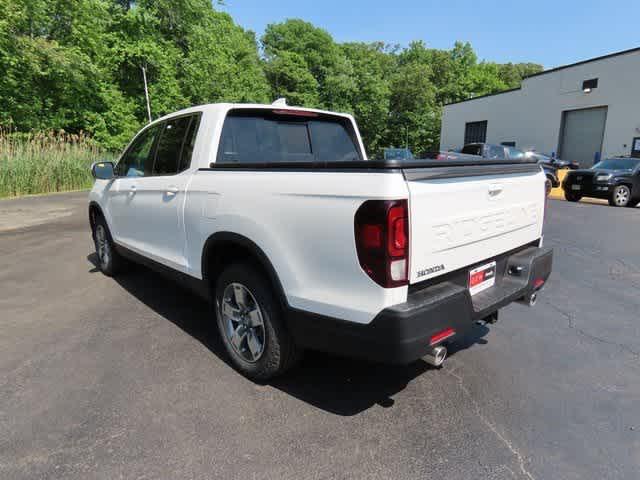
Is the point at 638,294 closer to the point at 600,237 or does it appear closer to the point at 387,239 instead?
the point at 600,237

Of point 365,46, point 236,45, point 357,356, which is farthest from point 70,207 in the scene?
point 365,46

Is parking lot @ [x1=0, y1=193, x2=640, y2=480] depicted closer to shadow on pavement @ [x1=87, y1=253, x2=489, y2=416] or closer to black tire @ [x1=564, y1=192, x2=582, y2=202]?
shadow on pavement @ [x1=87, y1=253, x2=489, y2=416]

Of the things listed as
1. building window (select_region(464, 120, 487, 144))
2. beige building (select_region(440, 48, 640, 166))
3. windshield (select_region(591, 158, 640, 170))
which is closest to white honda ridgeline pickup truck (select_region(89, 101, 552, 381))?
windshield (select_region(591, 158, 640, 170))

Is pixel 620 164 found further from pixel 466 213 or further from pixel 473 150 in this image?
pixel 466 213

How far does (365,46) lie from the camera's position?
59531mm

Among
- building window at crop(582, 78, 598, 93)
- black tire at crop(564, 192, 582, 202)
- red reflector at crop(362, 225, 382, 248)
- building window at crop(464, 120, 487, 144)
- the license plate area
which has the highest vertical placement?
building window at crop(582, 78, 598, 93)

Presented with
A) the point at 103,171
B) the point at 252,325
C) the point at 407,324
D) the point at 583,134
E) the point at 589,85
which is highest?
the point at 589,85

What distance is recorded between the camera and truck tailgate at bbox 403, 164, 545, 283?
206 centimetres

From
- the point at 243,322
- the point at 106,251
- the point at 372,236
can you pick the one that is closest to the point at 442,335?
the point at 372,236

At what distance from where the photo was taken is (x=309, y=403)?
8.67 feet

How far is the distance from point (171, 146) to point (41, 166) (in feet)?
44.6

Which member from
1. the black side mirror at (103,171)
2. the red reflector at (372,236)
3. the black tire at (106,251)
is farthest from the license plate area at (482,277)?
the black tire at (106,251)

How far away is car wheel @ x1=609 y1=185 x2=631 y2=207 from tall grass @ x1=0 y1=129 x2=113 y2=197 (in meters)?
18.8

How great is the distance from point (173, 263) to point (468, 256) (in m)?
2.41
